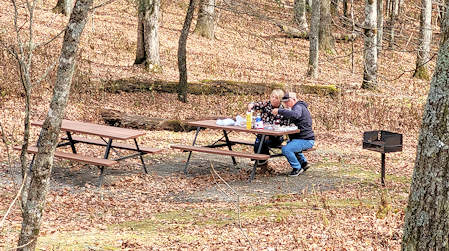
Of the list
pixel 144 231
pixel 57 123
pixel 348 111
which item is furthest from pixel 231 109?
pixel 57 123

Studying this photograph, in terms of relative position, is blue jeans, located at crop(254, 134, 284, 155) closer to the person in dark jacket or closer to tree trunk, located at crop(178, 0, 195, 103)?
the person in dark jacket

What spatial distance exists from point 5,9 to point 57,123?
19.9 meters

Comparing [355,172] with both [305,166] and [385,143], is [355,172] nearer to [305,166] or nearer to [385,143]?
[305,166]

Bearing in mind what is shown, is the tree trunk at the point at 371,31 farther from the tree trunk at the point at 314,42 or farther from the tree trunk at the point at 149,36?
the tree trunk at the point at 149,36

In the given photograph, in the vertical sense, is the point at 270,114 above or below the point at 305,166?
above

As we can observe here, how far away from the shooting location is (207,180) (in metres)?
10.1

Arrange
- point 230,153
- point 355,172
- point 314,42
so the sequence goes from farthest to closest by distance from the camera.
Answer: point 314,42 < point 355,172 < point 230,153

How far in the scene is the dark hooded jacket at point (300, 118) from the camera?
10086mm

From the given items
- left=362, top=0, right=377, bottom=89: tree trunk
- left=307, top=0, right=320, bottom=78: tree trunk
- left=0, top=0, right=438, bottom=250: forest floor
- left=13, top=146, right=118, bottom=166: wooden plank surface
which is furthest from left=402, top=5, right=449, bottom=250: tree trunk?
left=307, top=0, right=320, bottom=78: tree trunk

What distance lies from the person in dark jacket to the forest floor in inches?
10.4

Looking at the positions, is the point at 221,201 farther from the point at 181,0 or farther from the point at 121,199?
the point at 181,0

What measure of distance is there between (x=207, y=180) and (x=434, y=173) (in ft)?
20.4

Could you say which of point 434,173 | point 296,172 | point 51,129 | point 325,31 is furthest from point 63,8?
point 434,173

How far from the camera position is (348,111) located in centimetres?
1694
